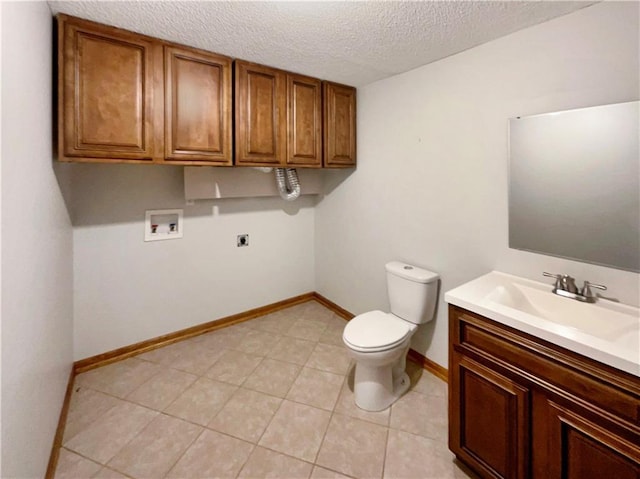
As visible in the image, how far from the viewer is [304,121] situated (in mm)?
2404

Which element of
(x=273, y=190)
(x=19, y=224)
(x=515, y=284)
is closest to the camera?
(x=19, y=224)

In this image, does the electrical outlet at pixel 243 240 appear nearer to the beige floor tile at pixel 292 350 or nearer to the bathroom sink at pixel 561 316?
the beige floor tile at pixel 292 350

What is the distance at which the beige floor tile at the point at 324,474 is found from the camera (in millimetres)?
1415

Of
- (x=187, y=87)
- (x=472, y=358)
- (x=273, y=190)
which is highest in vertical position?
(x=187, y=87)

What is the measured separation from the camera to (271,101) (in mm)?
2217

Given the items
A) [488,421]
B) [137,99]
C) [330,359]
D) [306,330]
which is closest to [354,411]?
[330,359]

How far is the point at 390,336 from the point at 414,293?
37 cm

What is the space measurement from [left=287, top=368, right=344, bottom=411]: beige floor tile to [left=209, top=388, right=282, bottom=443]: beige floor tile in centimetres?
15

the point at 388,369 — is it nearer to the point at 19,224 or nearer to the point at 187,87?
the point at 19,224

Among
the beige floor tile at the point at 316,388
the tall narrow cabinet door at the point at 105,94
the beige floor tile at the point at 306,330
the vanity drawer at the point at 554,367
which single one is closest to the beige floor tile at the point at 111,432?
the beige floor tile at the point at 316,388

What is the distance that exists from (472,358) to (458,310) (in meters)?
0.21

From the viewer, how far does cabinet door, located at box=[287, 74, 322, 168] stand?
91.6 inches

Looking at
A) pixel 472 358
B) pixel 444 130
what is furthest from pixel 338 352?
pixel 444 130

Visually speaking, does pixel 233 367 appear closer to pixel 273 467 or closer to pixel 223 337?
pixel 223 337
